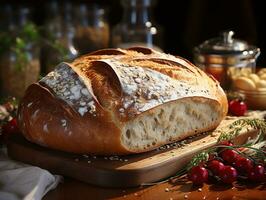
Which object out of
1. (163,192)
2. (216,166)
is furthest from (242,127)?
(163,192)

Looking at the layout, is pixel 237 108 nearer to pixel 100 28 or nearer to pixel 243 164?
pixel 243 164

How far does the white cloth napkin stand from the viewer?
43.6 inches

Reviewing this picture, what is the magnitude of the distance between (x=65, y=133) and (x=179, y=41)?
283 cm

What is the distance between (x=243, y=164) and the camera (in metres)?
1.21

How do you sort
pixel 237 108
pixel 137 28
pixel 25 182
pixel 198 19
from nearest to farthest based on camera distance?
pixel 25 182
pixel 237 108
pixel 137 28
pixel 198 19

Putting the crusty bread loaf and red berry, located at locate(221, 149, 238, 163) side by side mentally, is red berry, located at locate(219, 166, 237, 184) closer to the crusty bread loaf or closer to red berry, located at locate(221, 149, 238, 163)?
red berry, located at locate(221, 149, 238, 163)

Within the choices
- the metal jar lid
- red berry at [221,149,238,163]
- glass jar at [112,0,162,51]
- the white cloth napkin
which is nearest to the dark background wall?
glass jar at [112,0,162,51]

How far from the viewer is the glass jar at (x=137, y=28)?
8.91 feet

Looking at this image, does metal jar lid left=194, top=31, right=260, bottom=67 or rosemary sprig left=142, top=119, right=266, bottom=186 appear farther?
metal jar lid left=194, top=31, right=260, bottom=67

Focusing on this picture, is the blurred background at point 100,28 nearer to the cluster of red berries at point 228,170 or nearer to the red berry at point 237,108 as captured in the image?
the red berry at point 237,108

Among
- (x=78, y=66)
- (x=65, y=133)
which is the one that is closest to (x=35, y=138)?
(x=65, y=133)

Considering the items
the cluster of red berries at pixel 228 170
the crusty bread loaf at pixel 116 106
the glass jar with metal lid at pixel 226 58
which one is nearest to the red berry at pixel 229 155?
the cluster of red berries at pixel 228 170

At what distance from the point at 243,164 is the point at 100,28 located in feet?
6.05

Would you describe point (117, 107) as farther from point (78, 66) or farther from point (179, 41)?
point (179, 41)
